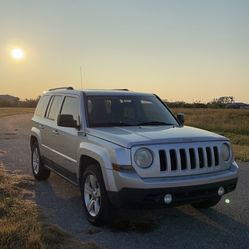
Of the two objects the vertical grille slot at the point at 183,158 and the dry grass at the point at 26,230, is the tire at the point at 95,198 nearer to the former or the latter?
the dry grass at the point at 26,230

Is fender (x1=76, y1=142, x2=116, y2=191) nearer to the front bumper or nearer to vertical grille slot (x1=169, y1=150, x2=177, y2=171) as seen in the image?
the front bumper

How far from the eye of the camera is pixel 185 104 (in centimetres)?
9569

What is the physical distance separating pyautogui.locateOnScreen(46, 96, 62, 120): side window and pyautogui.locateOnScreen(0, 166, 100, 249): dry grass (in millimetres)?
1692

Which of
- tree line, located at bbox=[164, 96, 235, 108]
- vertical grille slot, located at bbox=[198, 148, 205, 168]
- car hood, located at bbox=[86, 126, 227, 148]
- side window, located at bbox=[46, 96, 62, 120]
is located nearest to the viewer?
car hood, located at bbox=[86, 126, 227, 148]

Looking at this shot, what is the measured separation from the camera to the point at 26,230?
17.3ft

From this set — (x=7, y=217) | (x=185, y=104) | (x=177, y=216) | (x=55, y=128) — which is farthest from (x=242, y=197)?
(x=185, y=104)

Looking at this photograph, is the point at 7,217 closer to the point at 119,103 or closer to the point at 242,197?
the point at 119,103

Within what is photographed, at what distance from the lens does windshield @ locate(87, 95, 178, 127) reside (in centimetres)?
686

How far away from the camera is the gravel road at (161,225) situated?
5340 millimetres

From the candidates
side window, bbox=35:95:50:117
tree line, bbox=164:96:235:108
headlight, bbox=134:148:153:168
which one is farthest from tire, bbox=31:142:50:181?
tree line, bbox=164:96:235:108

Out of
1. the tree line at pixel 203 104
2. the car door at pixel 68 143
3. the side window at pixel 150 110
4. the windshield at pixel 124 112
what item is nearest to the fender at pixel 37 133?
the car door at pixel 68 143

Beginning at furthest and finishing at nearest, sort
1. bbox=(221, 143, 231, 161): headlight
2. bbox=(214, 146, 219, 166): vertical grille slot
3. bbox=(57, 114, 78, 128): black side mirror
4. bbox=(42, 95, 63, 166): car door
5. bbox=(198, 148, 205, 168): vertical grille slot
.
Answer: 1. bbox=(42, 95, 63, 166): car door
2. bbox=(57, 114, 78, 128): black side mirror
3. bbox=(221, 143, 231, 161): headlight
4. bbox=(214, 146, 219, 166): vertical grille slot
5. bbox=(198, 148, 205, 168): vertical grille slot

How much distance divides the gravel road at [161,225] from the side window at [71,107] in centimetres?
146

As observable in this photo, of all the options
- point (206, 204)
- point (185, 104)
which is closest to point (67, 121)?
point (206, 204)
